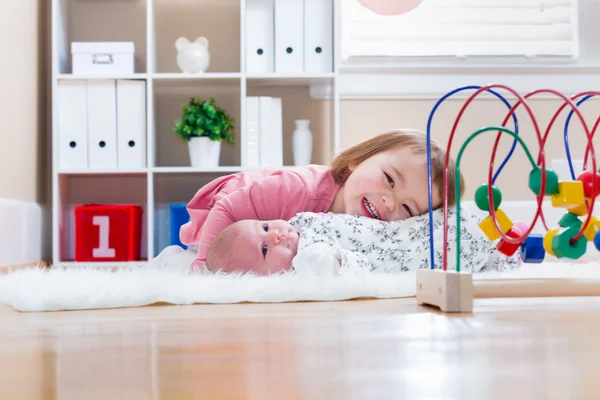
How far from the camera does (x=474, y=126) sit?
2.95 metres

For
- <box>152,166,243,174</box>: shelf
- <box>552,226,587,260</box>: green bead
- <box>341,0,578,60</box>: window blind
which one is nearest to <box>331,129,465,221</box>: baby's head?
<box>552,226,587,260</box>: green bead

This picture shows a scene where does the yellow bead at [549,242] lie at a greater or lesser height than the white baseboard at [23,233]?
greater

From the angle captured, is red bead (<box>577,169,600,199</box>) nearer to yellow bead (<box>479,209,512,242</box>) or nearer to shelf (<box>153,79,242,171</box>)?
yellow bead (<box>479,209,512,242</box>)

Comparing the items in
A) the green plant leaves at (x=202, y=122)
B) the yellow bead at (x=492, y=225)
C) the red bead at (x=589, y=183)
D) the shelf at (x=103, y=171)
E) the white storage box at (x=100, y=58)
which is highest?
the white storage box at (x=100, y=58)

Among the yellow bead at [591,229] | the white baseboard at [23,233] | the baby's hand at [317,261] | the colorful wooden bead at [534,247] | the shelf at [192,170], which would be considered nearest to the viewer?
the yellow bead at [591,229]

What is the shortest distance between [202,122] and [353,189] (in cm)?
111

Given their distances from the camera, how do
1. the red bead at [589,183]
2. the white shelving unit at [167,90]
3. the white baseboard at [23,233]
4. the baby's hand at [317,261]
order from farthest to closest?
the white shelving unit at [167,90] → the white baseboard at [23,233] → the baby's hand at [317,261] → the red bead at [589,183]

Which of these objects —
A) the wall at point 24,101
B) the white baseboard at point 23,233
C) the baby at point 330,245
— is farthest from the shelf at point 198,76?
the baby at point 330,245

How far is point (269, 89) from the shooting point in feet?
9.52

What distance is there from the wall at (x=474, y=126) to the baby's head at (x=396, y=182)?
1199mm

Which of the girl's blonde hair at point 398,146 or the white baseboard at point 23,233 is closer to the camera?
the girl's blonde hair at point 398,146

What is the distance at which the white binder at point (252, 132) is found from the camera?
267cm

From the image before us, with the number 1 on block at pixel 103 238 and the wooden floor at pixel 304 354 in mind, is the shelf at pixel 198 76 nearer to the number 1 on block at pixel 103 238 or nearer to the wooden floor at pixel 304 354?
the number 1 on block at pixel 103 238

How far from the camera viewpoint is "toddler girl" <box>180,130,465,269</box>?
1.59 metres
